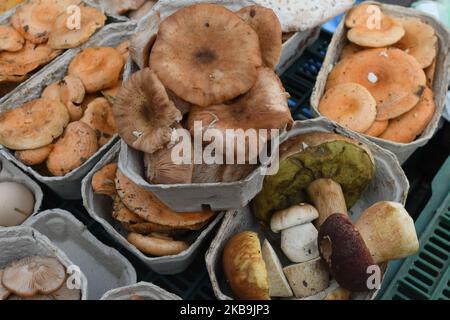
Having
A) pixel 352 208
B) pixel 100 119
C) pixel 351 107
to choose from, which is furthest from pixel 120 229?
pixel 351 107

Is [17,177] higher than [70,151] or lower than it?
lower

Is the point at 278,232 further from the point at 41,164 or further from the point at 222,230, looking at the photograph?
the point at 41,164

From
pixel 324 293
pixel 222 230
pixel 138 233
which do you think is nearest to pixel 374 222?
pixel 324 293

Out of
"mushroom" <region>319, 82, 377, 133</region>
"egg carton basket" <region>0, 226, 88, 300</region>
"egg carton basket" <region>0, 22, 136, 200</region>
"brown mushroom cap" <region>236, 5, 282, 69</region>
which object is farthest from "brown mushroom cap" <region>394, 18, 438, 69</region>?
"egg carton basket" <region>0, 226, 88, 300</region>

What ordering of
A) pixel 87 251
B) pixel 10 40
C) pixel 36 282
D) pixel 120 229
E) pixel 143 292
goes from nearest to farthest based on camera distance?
pixel 36 282
pixel 143 292
pixel 120 229
pixel 87 251
pixel 10 40

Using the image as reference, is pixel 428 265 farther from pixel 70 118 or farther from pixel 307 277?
pixel 70 118

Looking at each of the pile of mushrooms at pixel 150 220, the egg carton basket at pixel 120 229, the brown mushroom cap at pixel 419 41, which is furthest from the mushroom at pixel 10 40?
the brown mushroom cap at pixel 419 41

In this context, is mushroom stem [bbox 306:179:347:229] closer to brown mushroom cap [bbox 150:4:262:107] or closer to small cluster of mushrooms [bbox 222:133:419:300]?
small cluster of mushrooms [bbox 222:133:419:300]
